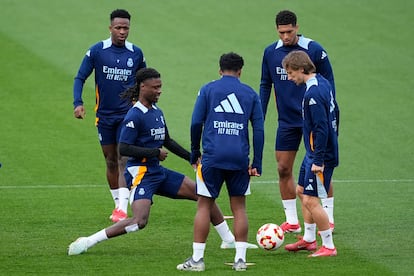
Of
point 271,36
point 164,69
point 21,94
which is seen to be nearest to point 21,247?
point 21,94

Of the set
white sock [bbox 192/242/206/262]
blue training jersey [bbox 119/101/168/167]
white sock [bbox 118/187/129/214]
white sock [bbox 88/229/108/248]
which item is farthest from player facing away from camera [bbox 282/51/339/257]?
white sock [bbox 118/187/129/214]

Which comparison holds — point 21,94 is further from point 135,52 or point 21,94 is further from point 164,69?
point 135,52

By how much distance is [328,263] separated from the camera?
11.3 meters

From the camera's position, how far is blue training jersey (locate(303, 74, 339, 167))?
11.3 m

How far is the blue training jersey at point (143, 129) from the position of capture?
11.7 meters

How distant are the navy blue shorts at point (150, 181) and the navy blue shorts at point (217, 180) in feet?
2.68

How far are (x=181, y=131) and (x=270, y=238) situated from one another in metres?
8.12

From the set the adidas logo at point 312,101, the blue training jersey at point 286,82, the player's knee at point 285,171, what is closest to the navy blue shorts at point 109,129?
the blue training jersey at point 286,82

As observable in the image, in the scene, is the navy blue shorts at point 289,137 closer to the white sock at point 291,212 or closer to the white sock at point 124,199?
the white sock at point 291,212

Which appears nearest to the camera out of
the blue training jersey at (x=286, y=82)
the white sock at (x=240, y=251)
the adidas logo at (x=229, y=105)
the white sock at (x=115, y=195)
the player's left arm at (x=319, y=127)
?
the adidas logo at (x=229, y=105)

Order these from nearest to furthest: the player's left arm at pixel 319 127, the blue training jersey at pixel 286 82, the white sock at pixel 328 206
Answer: the player's left arm at pixel 319 127 < the white sock at pixel 328 206 < the blue training jersey at pixel 286 82

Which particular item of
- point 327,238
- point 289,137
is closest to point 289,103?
point 289,137

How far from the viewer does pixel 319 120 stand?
11320 millimetres

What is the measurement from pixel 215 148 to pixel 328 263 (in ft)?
5.65
